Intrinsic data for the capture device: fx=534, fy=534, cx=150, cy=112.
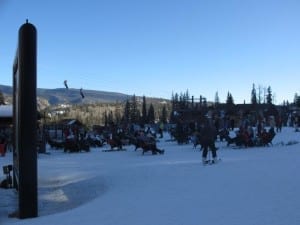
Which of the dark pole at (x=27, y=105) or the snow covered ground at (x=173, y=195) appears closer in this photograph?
the snow covered ground at (x=173, y=195)

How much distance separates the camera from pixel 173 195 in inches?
475

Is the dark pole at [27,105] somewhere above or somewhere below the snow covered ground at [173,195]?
above

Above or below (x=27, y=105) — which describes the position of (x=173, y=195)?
below

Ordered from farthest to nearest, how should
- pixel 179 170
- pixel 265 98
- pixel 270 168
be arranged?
pixel 265 98 → pixel 179 170 → pixel 270 168

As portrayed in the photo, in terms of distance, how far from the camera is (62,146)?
3619 centimetres

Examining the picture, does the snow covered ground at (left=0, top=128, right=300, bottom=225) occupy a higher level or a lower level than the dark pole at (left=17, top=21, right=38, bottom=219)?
lower

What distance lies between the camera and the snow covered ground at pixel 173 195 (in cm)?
955

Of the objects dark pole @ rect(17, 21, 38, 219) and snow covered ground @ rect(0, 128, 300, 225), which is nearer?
snow covered ground @ rect(0, 128, 300, 225)

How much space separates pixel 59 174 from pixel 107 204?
911 cm

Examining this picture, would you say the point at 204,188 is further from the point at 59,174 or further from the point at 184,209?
the point at 59,174

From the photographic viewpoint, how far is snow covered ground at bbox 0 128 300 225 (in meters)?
9.55

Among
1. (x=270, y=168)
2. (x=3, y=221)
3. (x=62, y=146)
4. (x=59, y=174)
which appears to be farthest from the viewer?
(x=62, y=146)

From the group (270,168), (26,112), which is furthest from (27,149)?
(270,168)

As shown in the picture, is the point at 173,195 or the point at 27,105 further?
the point at 27,105
